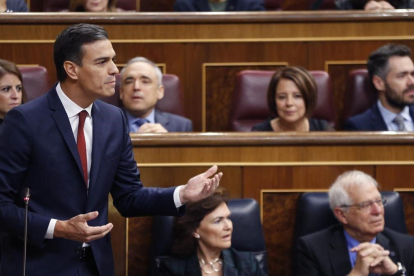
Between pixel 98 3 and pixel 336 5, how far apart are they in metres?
0.58

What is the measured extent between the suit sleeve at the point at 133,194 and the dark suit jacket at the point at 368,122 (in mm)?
718

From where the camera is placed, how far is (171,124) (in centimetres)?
144

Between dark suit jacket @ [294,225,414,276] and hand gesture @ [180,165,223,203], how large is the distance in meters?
0.34

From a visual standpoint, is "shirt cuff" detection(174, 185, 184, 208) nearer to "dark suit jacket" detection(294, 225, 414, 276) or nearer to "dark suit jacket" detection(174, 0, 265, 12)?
"dark suit jacket" detection(294, 225, 414, 276)

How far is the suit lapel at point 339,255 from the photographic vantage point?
1.10 m

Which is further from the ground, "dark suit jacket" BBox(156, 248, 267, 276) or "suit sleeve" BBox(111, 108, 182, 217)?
"suit sleeve" BBox(111, 108, 182, 217)

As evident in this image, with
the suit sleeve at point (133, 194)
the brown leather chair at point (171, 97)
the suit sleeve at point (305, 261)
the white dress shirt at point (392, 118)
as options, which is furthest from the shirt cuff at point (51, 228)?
the white dress shirt at point (392, 118)

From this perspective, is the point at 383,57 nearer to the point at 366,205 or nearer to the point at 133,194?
the point at 366,205

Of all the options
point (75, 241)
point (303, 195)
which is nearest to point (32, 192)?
point (75, 241)

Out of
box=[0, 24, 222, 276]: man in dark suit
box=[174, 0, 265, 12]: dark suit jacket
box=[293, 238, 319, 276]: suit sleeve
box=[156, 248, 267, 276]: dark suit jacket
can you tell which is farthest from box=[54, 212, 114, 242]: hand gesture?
box=[174, 0, 265, 12]: dark suit jacket

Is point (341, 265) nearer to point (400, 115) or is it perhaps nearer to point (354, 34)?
point (400, 115)

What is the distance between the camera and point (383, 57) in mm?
1509

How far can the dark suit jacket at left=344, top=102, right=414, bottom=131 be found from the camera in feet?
4.85

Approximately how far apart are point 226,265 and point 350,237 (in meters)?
0.20
